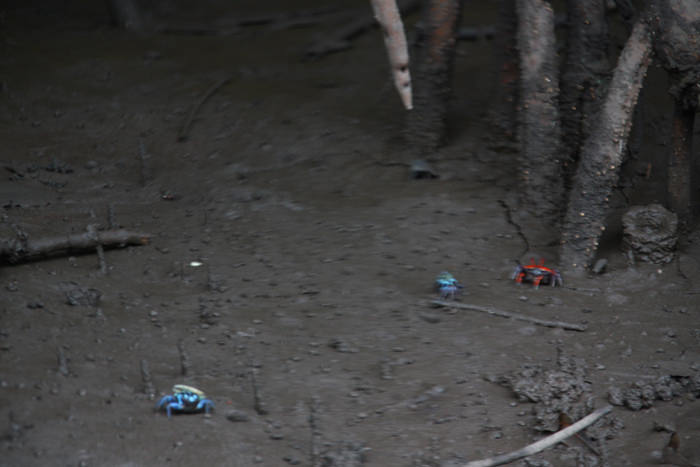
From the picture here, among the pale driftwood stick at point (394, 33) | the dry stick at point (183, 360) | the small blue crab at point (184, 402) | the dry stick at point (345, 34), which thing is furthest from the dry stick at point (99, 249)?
the dry stick at point (345, 34)

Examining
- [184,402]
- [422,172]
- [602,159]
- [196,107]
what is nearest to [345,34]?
[196,107]

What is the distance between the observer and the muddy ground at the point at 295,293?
5652 mm

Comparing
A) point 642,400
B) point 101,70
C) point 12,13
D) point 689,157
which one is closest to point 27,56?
point 101,70

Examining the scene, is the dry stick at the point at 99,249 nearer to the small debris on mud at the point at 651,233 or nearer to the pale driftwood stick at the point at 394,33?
the pale driftwood stick at the point at 394,33

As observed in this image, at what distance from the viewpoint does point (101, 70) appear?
12.4 meters

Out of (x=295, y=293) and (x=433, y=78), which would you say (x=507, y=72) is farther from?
(x=295, y=293)

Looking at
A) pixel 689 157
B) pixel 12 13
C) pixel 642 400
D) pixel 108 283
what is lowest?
pixel 642 400

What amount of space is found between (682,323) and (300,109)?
17.6 feet

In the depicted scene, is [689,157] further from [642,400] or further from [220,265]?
[220,265]

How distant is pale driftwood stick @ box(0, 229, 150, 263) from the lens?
730 cm

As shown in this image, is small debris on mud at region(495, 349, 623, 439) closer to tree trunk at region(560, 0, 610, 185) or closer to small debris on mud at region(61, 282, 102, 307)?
tree trunk at region(560, 0, 610, 185)

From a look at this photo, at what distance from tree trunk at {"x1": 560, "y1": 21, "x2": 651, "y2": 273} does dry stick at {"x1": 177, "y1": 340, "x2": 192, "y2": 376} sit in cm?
341

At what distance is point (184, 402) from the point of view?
222 inches

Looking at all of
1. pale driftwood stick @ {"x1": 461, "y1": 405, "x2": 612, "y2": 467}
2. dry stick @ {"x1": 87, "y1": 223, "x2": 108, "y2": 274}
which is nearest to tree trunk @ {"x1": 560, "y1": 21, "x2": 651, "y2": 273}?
pale driftwood stick @ {"x1": 461, "y1": 405, "x2": 612, "y2": 467}
